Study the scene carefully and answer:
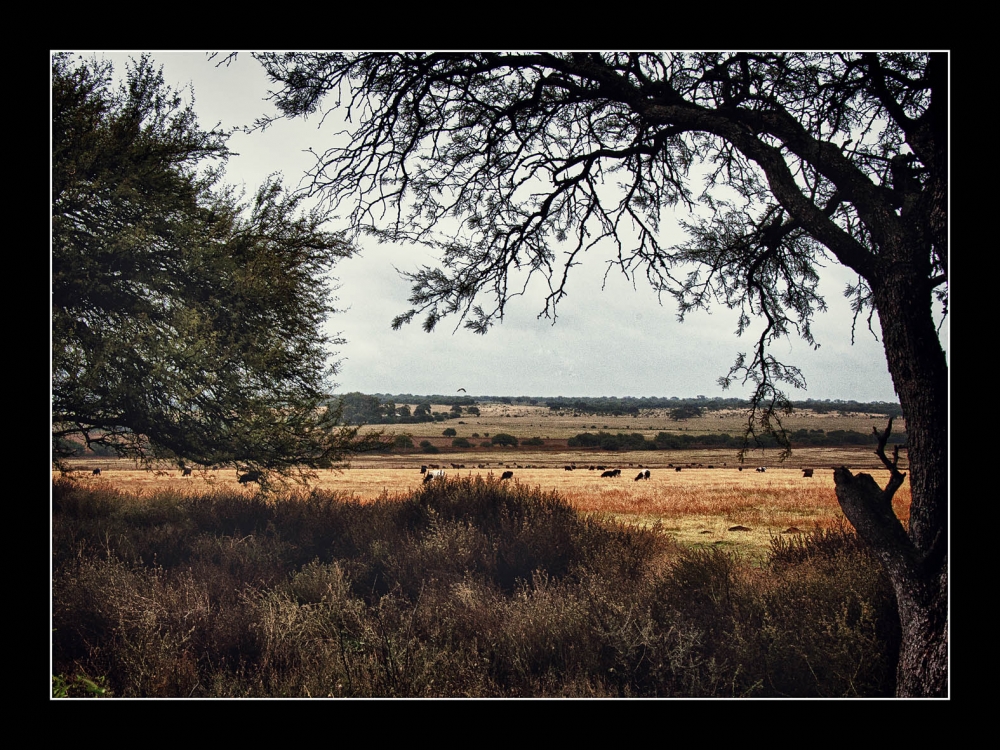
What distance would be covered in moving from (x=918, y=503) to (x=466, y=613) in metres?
3.70

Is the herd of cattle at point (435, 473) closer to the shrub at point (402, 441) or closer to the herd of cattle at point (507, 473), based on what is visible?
the herd of cattle at point (507, 473)

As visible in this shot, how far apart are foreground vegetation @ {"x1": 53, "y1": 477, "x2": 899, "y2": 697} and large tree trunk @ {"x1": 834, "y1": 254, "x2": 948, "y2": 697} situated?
411 millimetres

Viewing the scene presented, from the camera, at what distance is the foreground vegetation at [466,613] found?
4121mm

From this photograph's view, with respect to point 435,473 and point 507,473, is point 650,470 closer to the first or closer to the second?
point 507,473

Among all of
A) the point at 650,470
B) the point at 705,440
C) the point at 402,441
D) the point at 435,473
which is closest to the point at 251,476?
the point at 402,441

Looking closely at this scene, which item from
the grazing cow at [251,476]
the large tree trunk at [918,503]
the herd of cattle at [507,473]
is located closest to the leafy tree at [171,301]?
the grazing cow at [251,476]

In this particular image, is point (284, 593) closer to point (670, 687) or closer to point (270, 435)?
point (270, 435)

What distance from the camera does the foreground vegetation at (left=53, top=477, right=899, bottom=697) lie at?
412 cm

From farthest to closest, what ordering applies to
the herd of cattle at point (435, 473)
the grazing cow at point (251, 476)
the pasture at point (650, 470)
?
the grazing cow at point (251, 476)
the herd of cattle at point (435, 473)
the pasture at point (650, 470)

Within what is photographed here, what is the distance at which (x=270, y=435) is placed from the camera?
7086 mm

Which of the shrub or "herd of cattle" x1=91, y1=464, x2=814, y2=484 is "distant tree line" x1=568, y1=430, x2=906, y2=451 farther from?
the shrub

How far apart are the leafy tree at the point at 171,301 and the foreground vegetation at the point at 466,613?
139 cm

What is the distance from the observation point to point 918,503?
3.65 metres
